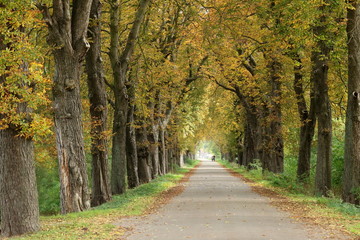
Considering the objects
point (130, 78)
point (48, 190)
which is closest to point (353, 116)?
point (130, 78)

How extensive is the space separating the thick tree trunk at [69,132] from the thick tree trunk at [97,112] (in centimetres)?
332

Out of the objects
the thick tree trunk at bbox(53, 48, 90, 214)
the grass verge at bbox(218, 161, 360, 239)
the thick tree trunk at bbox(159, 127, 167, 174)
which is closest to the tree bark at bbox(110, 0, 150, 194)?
the thick tree trunk at bbox(53, 48, 90, 214)

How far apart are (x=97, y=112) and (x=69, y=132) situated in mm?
3955

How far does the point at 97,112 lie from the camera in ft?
60.2

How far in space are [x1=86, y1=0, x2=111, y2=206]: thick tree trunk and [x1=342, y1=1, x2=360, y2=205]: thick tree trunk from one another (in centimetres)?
851

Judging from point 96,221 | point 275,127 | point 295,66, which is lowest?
point 96,221

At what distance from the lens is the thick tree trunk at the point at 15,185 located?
436 inches

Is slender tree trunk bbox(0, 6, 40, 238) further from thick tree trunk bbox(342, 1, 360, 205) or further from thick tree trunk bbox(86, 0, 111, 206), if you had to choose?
thick tree trunk bbox(342, 1, 360, 205)

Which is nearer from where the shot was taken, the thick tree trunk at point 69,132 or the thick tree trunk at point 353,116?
the thick tree trunk at point 69,132

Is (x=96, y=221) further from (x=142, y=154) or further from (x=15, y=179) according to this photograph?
(x=142, y=154)

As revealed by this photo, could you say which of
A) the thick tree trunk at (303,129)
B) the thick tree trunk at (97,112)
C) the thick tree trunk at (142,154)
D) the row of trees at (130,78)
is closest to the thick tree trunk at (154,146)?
the row of trees at (130,78)

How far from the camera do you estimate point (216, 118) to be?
50.4 m

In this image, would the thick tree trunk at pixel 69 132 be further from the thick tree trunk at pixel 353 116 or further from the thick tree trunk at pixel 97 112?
the thick tree trunk at pixel 353 116

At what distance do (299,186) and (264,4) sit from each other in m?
8.46
